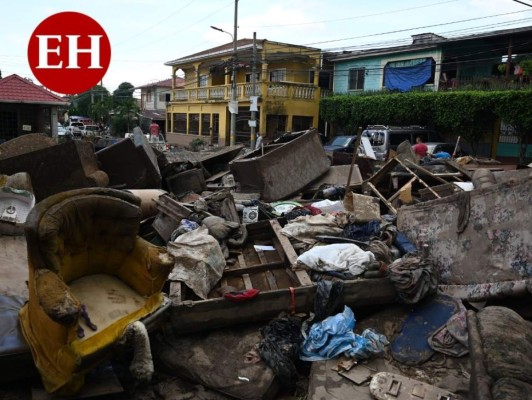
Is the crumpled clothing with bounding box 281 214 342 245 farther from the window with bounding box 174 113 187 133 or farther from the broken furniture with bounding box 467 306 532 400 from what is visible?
the window with bounding box 174 113 187 133

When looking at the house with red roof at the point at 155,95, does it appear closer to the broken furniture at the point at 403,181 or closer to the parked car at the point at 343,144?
the parked car at the point at 343,144

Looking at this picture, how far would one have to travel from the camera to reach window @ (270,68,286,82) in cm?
2690

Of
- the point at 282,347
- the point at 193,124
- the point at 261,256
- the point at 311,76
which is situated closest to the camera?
the point at 282,347

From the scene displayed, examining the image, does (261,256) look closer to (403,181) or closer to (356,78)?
(403,181)

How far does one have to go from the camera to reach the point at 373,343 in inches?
152

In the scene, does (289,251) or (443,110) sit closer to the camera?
(289,251)

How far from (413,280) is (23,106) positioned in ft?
55.6

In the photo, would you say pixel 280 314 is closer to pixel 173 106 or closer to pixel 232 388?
pixel 232 388

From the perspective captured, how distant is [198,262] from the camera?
15.3 ft

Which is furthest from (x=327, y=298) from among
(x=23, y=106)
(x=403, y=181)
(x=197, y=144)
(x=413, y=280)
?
(x=197, y=144)

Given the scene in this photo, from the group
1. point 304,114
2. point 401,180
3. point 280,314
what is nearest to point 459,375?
point 280,314

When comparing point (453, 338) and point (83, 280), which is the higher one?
point (83, 280)

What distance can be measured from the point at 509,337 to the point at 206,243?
9.53 feet

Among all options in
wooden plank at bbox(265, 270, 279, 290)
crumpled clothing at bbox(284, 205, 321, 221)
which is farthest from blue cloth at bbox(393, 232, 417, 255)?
crumpled clothing at bbox(284, 205, 321, 221)
